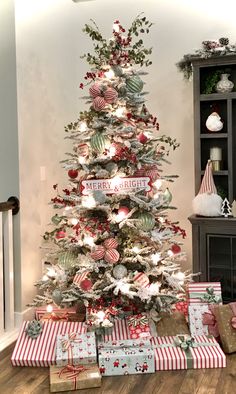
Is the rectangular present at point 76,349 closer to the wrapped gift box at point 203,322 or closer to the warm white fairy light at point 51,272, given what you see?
the warm white fairy light at point 51,272

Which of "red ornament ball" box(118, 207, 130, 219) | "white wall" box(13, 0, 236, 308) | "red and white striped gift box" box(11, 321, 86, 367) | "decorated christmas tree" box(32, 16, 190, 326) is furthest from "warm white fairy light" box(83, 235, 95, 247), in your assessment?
"white wall" box(13, 0, 236, 308)

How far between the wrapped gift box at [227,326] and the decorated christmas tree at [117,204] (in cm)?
32

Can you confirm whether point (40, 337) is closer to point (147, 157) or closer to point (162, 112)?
point (147, 157)

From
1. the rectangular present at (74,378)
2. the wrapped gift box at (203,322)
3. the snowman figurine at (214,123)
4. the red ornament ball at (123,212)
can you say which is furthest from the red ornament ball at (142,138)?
the rectangular present at (74,378)

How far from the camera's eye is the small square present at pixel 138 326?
2936 millimetres

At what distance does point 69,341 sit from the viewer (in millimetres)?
2820

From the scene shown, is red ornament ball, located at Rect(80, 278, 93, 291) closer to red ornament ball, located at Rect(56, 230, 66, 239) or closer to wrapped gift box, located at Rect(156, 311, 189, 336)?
red ornament ball, located at Rect(56, 230, 66, 239)

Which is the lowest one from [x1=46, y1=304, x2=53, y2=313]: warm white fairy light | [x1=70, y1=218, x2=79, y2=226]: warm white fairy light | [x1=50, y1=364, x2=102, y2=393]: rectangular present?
[x1=50, y1=364, x2=102, y2=393]: rectangular present

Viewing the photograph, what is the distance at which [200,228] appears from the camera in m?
3.54

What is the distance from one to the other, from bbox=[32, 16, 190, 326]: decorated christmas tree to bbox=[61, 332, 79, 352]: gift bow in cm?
25

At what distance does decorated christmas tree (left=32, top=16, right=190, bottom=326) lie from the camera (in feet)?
9.92

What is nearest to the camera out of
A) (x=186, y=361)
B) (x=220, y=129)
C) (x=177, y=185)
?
(x=186, y=361)

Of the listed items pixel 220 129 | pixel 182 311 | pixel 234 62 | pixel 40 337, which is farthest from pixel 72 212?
pixel 234 62

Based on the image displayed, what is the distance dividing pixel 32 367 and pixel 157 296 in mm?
892
